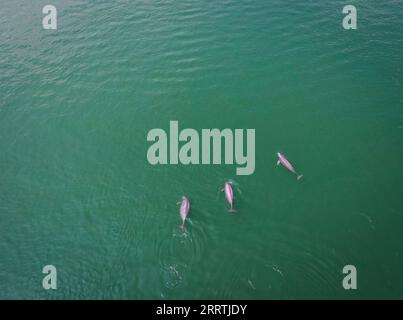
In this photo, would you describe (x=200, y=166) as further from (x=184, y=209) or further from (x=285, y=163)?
(x=285, y=163)

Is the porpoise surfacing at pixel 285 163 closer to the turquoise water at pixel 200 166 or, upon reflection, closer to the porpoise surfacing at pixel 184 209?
the turquoise water at pixel 200 166

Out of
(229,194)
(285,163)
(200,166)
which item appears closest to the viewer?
(229,194)

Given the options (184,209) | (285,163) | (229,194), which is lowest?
(184,209)

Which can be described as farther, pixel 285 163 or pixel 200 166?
pixel 200 166

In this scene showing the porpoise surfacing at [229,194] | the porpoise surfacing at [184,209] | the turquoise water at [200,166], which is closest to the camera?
the turquoise water at [200,166]

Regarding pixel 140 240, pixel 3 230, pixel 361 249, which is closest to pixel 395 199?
pixel 361 249

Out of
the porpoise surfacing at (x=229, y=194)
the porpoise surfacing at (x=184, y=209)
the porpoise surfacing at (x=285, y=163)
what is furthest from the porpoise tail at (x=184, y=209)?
the porpoise surfacing at (x=285, y=163)

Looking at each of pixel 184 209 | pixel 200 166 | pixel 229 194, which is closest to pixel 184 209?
pixel 184 209

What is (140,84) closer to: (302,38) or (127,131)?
(127,131)

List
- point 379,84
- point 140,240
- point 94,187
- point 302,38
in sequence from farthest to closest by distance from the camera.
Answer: point 302,38
point 379,84
point 94,187
point 140,240
